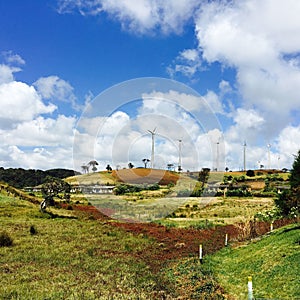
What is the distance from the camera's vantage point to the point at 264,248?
18.0 metres

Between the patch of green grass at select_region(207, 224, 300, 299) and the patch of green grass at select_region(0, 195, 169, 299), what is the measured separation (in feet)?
10.2

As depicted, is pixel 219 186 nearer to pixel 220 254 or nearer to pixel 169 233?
pixel 169 233

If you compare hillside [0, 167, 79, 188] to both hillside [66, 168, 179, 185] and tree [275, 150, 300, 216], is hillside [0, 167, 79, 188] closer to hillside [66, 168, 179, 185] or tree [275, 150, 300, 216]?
hillside [66, 168, 179, 185]

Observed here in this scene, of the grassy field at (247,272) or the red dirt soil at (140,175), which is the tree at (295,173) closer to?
the grassy field at (247,272)

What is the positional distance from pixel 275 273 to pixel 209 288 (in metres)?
2.61

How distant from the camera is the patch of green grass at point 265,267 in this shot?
12769 millimetres

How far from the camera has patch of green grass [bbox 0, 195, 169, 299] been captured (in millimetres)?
13625

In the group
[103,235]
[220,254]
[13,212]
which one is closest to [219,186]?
[13,212]

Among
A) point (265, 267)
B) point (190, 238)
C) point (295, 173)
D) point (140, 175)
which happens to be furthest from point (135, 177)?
point (265, 267)

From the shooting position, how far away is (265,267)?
15227 millimetres

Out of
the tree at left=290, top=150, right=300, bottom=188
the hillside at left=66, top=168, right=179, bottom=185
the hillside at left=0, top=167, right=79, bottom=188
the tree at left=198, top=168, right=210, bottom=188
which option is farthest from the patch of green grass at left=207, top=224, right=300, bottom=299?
Result: the hillside at left=0, top=167, right=79, bottom=188

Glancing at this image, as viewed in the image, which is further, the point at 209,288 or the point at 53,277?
the point at 53,277

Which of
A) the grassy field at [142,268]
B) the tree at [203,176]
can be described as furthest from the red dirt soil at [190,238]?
the tree at [203,176]

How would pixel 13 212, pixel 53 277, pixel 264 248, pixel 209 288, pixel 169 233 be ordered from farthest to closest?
pixel 13 212 < pixel 169 233 < pixel 264 248 < pixel 53 277 < pixel 209 288
